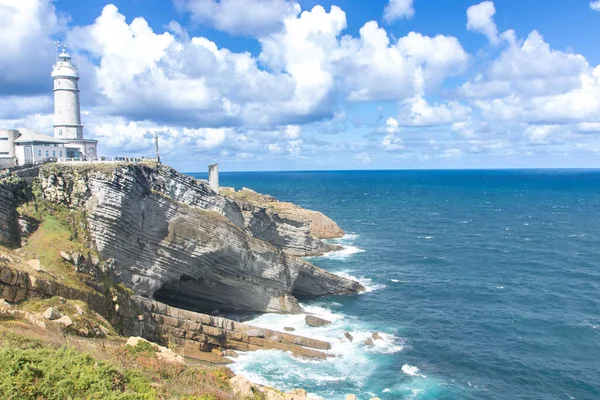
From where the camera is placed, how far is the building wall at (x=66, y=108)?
5488 cm

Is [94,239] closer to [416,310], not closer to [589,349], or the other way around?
[416,310]

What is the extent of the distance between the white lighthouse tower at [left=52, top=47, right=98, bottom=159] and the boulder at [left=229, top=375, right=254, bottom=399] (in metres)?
42.0

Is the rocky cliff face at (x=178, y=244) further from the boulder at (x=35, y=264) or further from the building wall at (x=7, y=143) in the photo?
the building wall at (x=7, y=143)

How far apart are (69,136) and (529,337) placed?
5652cm

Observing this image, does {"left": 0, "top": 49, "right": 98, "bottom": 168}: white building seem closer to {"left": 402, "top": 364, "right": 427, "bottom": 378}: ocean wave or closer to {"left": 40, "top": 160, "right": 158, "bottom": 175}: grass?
{"left": 40, "top": 160, "right": 158, "bottom": 175}: grass

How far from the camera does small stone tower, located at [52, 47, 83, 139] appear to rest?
54625mm

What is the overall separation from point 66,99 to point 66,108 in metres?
1.09

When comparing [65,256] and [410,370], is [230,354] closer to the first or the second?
[410,370]

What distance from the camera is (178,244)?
45.0 metres

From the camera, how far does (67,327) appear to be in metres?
23.5

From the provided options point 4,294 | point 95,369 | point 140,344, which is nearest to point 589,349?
point 140,344

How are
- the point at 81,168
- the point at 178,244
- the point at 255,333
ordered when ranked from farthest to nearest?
the point at 178,244, the point at 255,333, the point at 81,168

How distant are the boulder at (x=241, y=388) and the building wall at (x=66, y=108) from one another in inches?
1817

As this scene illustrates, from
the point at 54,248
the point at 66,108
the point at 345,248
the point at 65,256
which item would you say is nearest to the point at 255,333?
the point at 65,256
